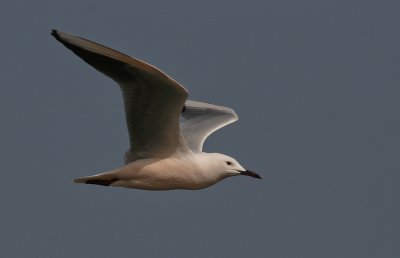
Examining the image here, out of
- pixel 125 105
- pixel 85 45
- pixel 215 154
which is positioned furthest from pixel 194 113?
pixel 85 45

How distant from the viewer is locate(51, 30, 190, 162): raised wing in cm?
1178

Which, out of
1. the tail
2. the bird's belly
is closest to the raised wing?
the bird's belly

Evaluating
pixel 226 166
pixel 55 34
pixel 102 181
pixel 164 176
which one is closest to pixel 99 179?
pixel 102 181

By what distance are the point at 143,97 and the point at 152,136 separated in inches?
33.4

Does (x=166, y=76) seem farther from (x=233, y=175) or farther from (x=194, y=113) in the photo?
(x=194, y=113)

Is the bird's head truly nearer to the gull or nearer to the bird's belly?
the gull

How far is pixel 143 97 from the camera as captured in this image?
12.5 m

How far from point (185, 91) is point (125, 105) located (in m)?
0.94

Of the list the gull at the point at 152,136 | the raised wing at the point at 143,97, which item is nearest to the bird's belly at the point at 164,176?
the gull at the point at 152,136

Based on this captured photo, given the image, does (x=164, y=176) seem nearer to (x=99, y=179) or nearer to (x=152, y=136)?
(x=152, y=136)

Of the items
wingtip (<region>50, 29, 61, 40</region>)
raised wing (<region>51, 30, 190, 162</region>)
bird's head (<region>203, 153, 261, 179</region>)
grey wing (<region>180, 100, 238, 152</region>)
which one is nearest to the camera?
wingtip (<region>50, 29, 61, 40</region>)

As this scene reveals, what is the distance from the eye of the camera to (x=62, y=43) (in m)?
11.6

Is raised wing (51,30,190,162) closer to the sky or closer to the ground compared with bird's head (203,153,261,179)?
closer to the sky

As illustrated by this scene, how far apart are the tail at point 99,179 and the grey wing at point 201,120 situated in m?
1.74
